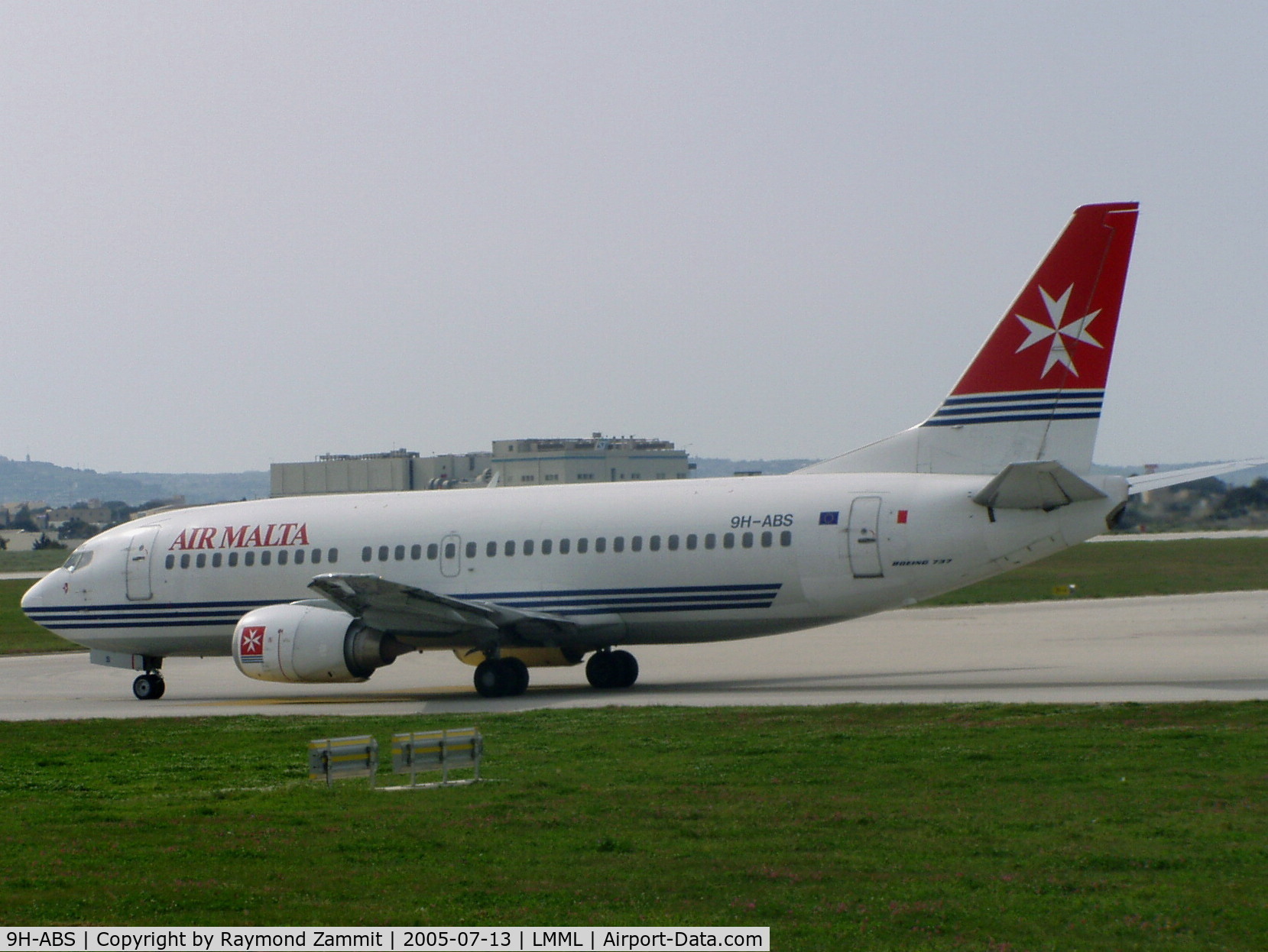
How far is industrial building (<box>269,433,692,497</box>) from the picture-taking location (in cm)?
8531

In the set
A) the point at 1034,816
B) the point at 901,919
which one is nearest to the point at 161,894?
the point at 901,919

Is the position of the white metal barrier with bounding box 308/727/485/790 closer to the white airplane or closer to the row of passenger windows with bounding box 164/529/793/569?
the white airplane

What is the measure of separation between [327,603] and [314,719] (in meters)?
4.74

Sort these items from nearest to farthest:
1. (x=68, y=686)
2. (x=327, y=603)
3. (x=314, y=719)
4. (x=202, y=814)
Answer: (x=202, y=814)
(x=314, y=719)
(x=327, y=603)
(x=68, y=686)

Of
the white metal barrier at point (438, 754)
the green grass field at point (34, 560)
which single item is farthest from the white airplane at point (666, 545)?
the green grass field at point (34, 560)

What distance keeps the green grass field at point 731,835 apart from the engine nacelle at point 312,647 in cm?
730

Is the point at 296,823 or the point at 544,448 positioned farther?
the point at 544,448

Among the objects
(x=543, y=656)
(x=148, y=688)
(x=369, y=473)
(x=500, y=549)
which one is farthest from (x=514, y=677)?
(x=369, y=473)

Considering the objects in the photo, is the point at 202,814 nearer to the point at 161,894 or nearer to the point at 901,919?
the point at 161,894

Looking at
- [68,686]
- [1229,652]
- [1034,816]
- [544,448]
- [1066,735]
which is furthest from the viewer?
[544,448]

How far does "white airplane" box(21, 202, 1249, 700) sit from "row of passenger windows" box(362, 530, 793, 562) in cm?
3

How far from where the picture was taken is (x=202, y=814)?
14328mm

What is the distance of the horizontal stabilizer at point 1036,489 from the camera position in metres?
24.0

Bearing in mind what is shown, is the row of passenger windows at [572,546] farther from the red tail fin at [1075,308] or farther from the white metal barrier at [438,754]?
the white metal barrier at [438,754]
